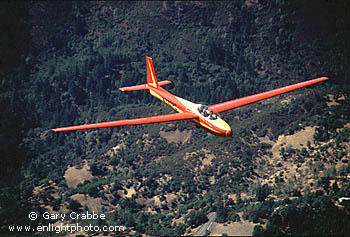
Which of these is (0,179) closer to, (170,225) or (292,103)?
(170,225)

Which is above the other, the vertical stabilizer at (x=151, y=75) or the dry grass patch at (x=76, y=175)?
the vertical stabilizer at (x=151, y=75)

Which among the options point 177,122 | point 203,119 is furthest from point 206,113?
point 177,122

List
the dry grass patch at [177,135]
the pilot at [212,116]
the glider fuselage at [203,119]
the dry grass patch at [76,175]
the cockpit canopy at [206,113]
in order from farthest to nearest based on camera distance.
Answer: the dry grass patch at [177,135] → the dry grass patch at [76,175] → the cockpit canopy at [206,113] → the pilot at [212,116] → the glider fuselage at [203,119]

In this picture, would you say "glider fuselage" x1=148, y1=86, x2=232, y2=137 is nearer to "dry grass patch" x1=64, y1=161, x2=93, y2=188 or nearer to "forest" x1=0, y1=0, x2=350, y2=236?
"forest" x1=0, y1=0, x2=350, y2=236

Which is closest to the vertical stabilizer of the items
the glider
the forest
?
the glider

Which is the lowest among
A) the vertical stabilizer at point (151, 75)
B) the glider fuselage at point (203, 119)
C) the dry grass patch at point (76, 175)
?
the dry grass patch at point (76, 175)

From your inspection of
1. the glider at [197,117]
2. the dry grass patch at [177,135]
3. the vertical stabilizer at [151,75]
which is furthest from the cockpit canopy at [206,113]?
the dry grass patch at [177,135]

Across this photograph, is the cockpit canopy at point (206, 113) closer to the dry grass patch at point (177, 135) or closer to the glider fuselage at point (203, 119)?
the glider fuselage at point (203, 119)

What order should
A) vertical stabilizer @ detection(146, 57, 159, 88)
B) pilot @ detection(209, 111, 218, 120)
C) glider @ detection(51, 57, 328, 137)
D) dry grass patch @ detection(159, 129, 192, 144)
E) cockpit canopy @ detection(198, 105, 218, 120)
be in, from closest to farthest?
glider @ detection(51, 57, 328, 137)
pilot @ detection(209, 111, 218, 120)
cockpit canopy @ detection(198, 105, 218, 120)
vertical stabilizer @ detection(146, 57, 159, 88)
dry grass patch @ detection(159, 129, 192, 144)
